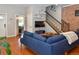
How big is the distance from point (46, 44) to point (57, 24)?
0.37 metres

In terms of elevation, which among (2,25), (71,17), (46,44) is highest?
(71,17)

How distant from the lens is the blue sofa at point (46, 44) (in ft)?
6.86

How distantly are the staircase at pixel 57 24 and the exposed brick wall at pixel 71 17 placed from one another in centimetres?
6

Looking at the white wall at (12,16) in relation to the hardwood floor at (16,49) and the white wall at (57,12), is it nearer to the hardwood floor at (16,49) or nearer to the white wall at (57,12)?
the hardwood floor at (16,49)

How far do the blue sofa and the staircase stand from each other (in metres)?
0.11

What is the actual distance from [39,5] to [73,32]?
696 mm

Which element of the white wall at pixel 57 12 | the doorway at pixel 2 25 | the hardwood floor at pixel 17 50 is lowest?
the hardwood floor at pixel 17 50

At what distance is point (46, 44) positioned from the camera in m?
2.10

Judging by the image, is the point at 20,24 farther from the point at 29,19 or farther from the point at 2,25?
the point at 2,25

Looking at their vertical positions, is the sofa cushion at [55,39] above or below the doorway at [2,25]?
below

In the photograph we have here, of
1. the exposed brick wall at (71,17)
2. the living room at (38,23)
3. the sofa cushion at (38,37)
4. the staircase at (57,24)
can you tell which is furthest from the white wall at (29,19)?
the exposed brick wall at (71,17)

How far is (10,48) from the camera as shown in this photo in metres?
2.15

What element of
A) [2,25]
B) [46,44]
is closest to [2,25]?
[2,25]

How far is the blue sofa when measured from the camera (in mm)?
2092
